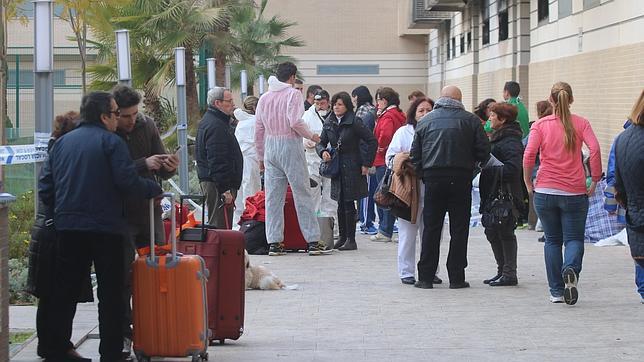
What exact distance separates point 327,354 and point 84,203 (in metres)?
2.00

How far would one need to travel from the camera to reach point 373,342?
8352 mm

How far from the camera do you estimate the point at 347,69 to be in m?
46.7

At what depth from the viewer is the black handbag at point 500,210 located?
10.9m

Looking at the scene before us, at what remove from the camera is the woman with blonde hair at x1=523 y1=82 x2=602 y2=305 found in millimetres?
9797

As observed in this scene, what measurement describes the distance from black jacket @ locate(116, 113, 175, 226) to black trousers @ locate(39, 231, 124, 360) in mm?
457

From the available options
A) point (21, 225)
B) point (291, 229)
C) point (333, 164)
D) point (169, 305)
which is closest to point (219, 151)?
point (291, 229)

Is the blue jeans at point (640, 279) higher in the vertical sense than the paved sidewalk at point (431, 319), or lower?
higher

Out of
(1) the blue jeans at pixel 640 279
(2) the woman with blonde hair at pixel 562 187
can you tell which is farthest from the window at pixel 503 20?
(1) the blue jeans at pixel 640 279

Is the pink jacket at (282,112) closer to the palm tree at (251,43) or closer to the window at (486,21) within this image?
the palm tree at (251,43)

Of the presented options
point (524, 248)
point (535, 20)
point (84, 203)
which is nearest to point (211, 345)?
point (84, 203)

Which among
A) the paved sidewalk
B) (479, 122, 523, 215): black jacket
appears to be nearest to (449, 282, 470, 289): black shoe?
the paved sidewalk

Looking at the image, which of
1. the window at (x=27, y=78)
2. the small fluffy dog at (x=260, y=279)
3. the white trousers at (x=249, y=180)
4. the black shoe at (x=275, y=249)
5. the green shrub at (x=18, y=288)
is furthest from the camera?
the window at (x=27, y=78)

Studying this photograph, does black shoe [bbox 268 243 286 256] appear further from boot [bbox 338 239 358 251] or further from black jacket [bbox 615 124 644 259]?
black jacket [bbox 615 124 644 259]

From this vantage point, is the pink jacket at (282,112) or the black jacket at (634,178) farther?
the pink jacket at (282,112)
